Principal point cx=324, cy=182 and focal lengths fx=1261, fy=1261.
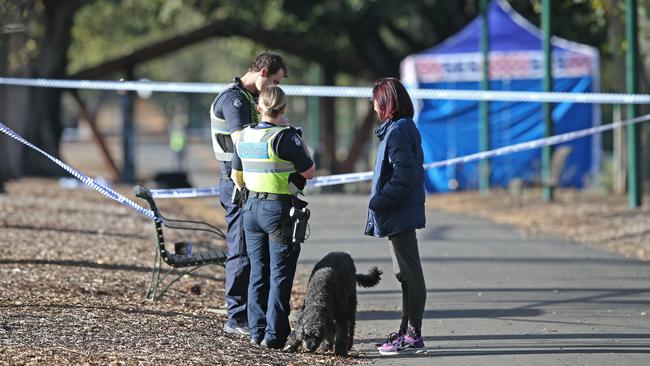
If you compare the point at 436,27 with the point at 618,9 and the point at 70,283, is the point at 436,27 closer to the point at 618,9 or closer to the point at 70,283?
the point at 618,9

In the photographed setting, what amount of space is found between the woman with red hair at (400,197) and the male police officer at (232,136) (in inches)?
31.1

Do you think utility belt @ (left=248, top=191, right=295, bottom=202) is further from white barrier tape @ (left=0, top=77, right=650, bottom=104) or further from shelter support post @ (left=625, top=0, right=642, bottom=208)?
shelter support post @ (left=625, top=0, right=642, bottom=208)

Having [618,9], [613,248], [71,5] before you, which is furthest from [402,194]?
[71,5]

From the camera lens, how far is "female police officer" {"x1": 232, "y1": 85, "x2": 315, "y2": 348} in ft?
25.4

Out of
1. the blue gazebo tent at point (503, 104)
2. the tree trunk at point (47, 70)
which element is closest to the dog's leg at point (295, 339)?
the blue gazebo tent at point (503, 104)

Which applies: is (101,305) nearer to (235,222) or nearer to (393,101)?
(235,222)

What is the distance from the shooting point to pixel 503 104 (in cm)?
2484

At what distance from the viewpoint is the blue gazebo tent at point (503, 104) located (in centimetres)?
2430

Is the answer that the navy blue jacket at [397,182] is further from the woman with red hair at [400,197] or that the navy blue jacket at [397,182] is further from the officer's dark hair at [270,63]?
the officer's dark hair at [270,63]

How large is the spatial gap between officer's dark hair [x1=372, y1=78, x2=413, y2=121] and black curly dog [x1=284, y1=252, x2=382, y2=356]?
0.97 meters

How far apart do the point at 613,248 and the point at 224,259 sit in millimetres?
6038

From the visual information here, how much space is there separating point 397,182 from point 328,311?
0.90m

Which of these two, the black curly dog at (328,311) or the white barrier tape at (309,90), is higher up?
the white barrier tape at (309,90)

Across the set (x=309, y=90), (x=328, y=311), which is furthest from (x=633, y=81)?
(x=328, y=311)
